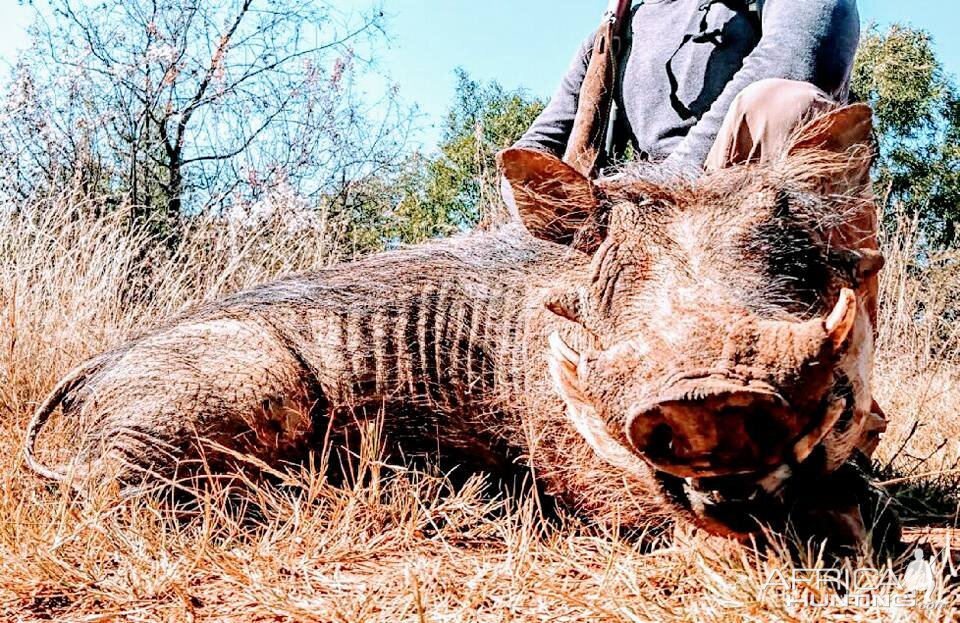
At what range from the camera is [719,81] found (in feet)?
9.60

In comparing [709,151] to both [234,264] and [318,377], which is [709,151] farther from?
[234,264]

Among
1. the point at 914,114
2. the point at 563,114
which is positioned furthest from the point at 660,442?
the point at 914,114

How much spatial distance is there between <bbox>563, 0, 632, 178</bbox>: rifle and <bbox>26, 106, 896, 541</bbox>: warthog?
1.54 ft

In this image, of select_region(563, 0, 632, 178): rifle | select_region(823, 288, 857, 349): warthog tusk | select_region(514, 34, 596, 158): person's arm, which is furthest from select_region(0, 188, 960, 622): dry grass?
select_region(514, 34, 596, 158): person's arm

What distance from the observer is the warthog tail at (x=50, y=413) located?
8.15ft

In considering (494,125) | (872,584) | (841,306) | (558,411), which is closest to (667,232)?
(841,306)

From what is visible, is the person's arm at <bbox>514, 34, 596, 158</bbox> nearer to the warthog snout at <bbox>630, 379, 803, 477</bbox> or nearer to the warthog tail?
the warthog tail

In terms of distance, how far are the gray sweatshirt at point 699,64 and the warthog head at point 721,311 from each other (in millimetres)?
391

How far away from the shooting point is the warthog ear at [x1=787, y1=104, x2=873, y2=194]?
1.91 metres

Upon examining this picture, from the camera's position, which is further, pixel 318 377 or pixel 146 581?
pixel 318 377

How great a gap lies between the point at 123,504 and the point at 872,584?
1.79m

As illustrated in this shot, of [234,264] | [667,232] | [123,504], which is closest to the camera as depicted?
[667,232]

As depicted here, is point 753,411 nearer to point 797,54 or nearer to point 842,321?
point 842,321

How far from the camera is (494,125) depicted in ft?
52.9
